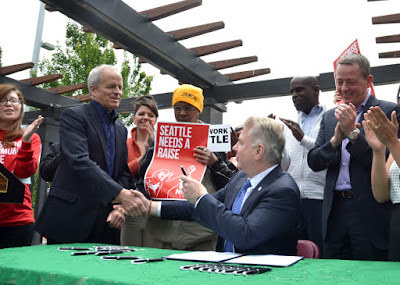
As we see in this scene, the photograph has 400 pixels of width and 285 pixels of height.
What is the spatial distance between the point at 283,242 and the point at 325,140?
1.23m

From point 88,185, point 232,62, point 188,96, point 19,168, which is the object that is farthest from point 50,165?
point 232,62

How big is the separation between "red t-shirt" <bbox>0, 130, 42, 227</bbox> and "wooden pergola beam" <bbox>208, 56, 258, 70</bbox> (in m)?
2.79

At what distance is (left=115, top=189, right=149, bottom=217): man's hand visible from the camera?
9.98 ft

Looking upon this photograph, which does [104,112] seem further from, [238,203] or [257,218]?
[257,218]

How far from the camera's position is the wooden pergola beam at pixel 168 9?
Result: 4742 millimetres

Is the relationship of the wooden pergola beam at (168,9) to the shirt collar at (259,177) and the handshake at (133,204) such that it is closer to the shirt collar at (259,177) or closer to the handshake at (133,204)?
the handshake at (133,204)

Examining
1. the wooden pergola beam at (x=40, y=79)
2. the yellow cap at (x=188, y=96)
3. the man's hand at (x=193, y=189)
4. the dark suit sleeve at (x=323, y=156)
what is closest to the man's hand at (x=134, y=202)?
the man's hand at (x=193, y=189)

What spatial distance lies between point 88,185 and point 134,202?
1.25 feet

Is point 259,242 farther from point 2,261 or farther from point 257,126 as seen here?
point 2,261

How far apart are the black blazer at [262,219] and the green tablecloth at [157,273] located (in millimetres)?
283

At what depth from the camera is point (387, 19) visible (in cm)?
454

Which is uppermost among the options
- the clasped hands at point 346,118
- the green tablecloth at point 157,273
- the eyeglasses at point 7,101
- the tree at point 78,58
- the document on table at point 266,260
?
the tree at point 78,58

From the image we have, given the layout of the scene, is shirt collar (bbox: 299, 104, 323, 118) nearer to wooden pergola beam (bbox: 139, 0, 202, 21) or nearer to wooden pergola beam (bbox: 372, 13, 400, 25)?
wooden pergola beam (bbox: 372, 13, 400, 25)

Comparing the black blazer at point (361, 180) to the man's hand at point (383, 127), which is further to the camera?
the black blazer at point (361, 180)
